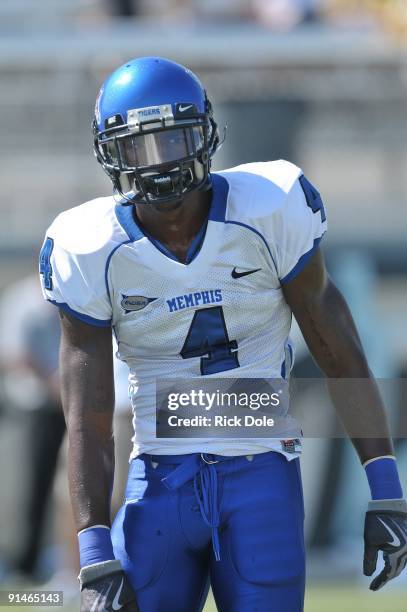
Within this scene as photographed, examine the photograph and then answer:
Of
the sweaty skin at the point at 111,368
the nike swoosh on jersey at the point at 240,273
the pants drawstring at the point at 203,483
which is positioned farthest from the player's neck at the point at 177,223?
the pants drawstring at the point at 203,483

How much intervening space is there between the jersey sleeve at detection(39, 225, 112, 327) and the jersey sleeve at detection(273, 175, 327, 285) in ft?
1.43

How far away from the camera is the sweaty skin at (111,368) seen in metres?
3.06

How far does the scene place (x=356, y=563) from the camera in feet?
20.7

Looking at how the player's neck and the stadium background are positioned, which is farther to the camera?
the stadium background

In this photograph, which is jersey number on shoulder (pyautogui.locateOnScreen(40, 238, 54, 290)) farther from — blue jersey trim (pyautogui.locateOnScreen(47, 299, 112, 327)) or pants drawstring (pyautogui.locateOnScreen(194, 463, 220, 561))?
pants drawstring (pyautogui.locateOnScreen(194, 463, 220, 561))

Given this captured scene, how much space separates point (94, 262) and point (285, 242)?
47 centimetres

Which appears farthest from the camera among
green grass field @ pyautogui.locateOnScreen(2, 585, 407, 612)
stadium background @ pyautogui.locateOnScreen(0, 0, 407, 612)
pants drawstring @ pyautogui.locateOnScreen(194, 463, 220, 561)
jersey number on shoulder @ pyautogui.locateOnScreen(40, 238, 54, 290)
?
stadium background @ pyautogui.locateOnScreen(0, 0, 407, 612)

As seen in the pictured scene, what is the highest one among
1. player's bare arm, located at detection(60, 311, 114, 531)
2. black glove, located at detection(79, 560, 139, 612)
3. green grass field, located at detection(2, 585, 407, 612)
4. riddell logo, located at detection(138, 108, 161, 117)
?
riddell logo, located at detection(138, 108, 161, 117)

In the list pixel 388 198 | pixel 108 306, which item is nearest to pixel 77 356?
pixel 108 306

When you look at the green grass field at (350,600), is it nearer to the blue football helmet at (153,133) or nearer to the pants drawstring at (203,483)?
the pants drawstring at (203,483)

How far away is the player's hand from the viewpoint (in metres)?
3.05

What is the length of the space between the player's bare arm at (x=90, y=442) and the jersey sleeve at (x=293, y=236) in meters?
0.47

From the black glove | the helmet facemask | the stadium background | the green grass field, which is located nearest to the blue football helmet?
the helmet facemask

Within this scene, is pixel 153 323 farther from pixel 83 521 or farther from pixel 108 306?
pixel 83 521
